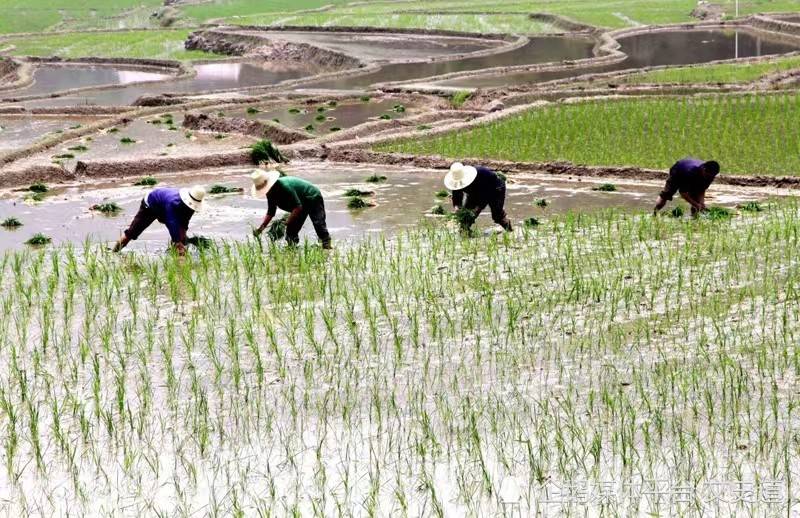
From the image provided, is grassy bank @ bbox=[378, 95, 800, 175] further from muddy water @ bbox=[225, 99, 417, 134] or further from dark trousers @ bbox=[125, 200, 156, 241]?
dark trousers @ bbox=[125, 200, 156, 241]

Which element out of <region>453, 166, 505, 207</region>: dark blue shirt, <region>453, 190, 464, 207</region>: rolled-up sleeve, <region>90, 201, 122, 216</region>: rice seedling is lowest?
<region>90, 201, 122, 216</region>: rice seedling

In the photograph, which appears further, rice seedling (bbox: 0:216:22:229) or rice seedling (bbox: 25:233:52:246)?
rice seedling (bbox: 0:216:22:229)

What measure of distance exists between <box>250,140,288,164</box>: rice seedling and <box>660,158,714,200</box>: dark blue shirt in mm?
5489

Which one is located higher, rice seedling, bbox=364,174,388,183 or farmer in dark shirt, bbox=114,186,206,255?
farmer in dark shirt, bbox=114,186,206,255

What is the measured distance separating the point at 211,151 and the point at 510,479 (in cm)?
1093

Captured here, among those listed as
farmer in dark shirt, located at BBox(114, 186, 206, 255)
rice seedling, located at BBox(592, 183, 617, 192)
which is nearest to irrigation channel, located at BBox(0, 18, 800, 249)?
rice seedling, located at BBox(592, 183, 617, 192)

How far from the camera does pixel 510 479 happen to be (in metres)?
4.62

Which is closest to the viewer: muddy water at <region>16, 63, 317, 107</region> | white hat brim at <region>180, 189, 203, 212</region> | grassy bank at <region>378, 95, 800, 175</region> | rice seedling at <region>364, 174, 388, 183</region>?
white hat brim at <region>180, 189, 203, 212</region>

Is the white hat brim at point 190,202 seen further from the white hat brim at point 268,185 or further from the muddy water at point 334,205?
the muddy water at point 334,205

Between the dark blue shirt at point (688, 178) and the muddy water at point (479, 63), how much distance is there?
44.6 feet

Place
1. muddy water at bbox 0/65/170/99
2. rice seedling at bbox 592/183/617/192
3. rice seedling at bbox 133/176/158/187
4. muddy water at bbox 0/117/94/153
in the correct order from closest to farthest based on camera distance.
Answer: rice seedling at bbox 592/183/617/192
rice seedling at bbox 133/176/158/187
muddy water at bbox 0/117/94/153
muddy water at bbox 0/65/170/99

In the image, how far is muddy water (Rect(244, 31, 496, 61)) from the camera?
29.1m

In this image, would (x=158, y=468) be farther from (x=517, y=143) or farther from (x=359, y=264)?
(x=517, y=143)

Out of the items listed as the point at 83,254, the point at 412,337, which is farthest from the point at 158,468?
the point at 83,254
